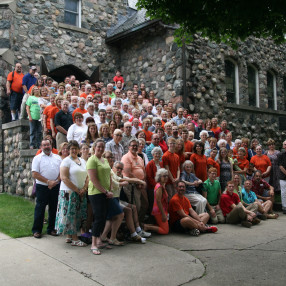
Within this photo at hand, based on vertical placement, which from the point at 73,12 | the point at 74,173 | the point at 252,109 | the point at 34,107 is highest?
the point at 73,12

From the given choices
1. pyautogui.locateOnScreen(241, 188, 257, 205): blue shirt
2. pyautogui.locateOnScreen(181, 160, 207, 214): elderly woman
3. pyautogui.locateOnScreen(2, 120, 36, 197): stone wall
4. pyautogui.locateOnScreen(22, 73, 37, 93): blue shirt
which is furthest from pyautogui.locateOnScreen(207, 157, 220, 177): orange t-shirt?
pyautogui.locateOnScreen(22, 73, 37, 93): blue shirt

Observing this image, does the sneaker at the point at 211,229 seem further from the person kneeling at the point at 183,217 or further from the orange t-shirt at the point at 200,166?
the orange t-shirt at the point at 200,166

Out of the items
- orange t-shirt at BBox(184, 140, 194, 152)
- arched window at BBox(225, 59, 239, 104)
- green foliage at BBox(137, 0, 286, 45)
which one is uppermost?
arched window at BBox(225, 59, 239, 104)

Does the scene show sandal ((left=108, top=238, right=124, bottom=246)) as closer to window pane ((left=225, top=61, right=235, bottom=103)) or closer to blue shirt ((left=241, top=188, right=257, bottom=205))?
blue shirt ((left=241, top=188, right=257, bottom=205))

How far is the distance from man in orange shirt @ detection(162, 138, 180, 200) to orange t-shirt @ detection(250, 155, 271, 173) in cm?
318

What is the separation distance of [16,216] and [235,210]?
177 inches

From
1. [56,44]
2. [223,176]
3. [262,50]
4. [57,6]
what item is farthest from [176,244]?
[262,50]

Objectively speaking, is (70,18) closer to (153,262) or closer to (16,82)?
(16,82)

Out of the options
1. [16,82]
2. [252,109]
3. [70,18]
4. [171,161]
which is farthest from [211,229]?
[70,18]

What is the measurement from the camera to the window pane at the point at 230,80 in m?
13.5

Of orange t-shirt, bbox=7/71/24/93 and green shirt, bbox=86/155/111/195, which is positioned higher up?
orange t-shirt, bbox=7/71/24/93

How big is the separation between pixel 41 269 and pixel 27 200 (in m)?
4.57

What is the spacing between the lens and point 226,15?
4.36 m

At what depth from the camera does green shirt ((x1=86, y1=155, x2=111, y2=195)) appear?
4.96 m
